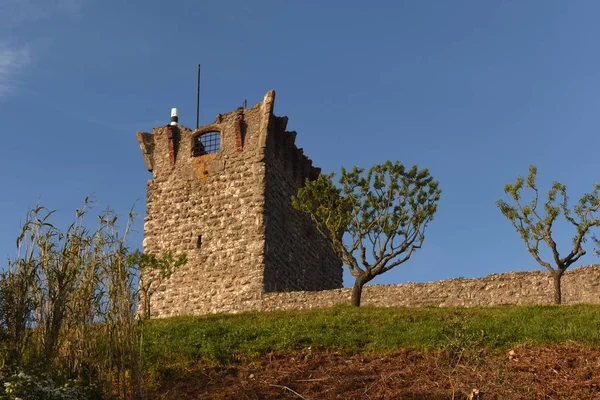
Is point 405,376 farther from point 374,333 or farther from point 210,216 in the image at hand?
point 210,216

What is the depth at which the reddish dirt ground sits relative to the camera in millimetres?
12219

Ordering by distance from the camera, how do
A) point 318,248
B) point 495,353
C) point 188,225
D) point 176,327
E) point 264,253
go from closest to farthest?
point 495,353 → point 176,327 → point 264,253 → point 188,225 → point 318,248

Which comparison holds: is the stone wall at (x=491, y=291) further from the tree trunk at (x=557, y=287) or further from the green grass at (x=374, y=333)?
the green grass at (x=374, y=333)

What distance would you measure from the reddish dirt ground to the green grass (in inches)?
16.7

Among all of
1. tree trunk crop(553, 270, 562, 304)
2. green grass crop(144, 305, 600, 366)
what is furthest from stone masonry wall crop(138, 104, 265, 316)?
tree trunk crop(553, 270, 562, 304)

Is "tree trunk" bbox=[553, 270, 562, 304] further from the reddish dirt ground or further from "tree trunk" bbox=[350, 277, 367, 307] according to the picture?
the reddish dirt ground

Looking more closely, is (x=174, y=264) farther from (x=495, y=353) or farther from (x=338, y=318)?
(x=495, y=353)

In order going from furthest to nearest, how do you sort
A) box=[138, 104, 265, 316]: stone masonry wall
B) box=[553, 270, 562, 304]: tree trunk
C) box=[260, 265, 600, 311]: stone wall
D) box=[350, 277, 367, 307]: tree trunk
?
box=[138, 104, 265, 316]: stone masonry wall
box=[350, 277, 367, 307]: tree trunk
box=[260, 265, 600, 311]: stone wall
box=[553, 270, 562, 304]: tree trunk

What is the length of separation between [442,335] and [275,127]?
48.0 ft

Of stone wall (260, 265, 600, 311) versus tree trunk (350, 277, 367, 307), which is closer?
stone wall (260, 265, 600, 311)

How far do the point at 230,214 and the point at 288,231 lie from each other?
2.12 metres

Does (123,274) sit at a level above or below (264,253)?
below

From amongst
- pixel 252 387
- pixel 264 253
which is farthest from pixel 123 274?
pixel 264 253

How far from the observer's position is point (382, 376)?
13.0 m
